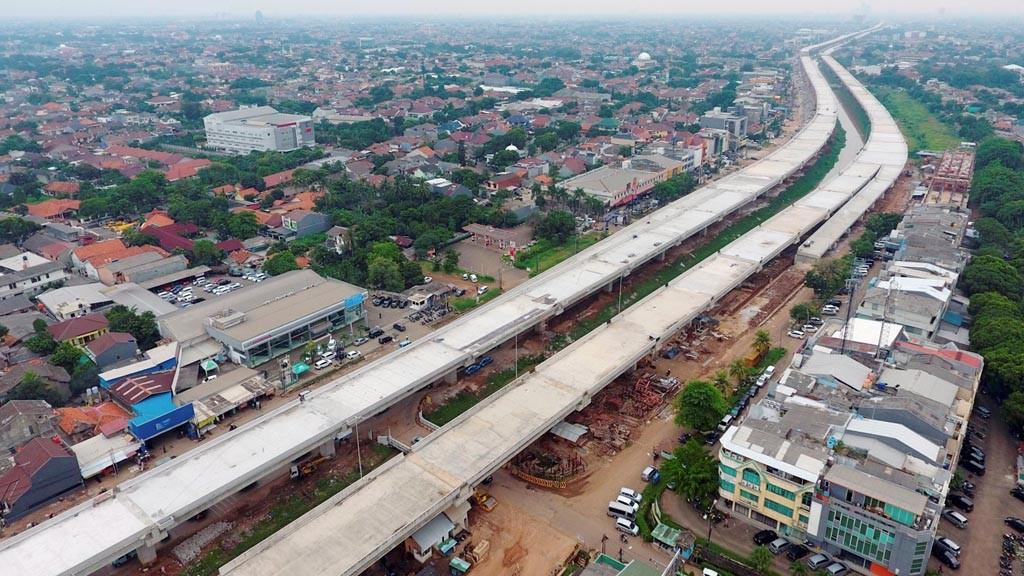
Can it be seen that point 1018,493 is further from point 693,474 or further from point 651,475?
point 651,475

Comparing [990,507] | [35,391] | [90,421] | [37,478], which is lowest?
Answer: [990,507]

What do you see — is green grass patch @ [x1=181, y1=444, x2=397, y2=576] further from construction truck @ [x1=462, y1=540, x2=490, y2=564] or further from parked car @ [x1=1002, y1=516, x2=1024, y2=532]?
parked car @ [x1=1002, y1=516, x2=1024, y2=532]

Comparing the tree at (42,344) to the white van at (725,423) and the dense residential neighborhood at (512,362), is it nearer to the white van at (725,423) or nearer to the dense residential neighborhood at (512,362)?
the dense residential neighborhood at (512,362)

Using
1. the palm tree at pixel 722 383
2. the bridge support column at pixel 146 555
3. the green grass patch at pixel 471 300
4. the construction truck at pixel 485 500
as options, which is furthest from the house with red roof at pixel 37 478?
the palm tree at pixel 722 383

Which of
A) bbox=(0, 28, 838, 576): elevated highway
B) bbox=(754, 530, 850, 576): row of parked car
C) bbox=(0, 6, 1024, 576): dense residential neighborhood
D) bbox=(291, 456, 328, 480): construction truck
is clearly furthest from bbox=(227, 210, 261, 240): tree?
bbox=(754, 530, 850, 576): row of parked car

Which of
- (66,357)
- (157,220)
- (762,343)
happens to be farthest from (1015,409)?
(157,220)

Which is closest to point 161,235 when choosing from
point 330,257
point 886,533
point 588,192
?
point 330,257
